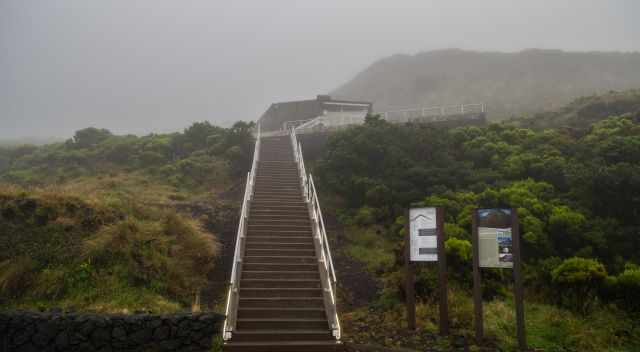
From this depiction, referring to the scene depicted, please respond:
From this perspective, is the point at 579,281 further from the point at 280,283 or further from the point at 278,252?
the point at 278,252

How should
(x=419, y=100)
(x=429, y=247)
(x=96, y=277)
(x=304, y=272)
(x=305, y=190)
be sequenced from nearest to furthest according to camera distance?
(x=429, y=247) → (x=96, y=277) → (x=304, y=272) → (x=305, y=190) → (x=419, y=100)

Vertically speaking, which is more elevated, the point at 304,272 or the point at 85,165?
the point at 85,165

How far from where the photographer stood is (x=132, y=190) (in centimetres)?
1606

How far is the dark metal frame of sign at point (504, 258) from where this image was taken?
7.23m

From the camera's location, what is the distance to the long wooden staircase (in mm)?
7922

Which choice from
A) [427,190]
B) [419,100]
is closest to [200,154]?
[427,190]

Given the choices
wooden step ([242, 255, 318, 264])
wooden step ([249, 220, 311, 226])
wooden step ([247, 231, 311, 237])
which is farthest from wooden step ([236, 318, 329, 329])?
wooden step ([249, 220, 311, 226])

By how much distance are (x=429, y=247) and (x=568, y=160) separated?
9.50 m

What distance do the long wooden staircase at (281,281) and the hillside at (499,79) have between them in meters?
36.4

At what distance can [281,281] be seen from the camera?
9.70 metres

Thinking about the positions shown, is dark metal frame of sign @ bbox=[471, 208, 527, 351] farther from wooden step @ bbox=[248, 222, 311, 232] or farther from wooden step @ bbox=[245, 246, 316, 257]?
wooden step @ bbox=[248, 222, 311, 232]

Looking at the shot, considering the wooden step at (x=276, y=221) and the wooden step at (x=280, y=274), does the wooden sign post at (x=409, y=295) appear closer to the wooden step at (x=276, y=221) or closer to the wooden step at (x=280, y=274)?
the wooden step at (x=280, y=274)

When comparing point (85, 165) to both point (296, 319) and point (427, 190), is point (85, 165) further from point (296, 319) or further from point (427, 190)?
point (296, 319)

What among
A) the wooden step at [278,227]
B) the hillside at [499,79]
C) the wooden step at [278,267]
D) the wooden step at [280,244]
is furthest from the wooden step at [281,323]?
the hillside at [499,79]
